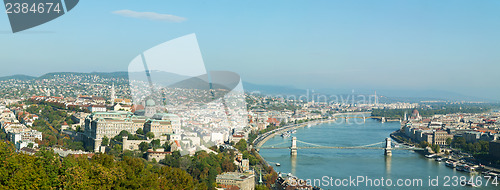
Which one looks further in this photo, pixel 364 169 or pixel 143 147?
pixel 364 169

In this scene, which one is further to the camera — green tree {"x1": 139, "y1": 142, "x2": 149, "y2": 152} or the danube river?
the danube river

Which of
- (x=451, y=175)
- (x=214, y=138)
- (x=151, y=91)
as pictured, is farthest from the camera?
(x=151, y=91)

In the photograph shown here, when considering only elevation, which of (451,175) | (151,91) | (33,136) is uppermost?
(151,91)

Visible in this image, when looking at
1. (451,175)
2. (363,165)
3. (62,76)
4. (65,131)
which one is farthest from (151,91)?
(62,76)

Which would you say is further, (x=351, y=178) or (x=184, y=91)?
(x=184, y=91)

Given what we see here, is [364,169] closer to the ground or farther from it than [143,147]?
closer to the ground

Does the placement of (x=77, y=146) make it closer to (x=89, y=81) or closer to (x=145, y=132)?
(x=145, y=132)

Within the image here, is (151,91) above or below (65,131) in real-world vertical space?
above

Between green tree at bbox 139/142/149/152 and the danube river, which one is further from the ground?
green tree at bbox 139/142/149/152

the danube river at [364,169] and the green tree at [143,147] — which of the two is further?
the danube river at [364,169]

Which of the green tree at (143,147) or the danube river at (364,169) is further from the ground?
the green tree at (143,147)

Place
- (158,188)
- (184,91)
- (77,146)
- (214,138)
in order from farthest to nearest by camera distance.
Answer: (184,91), (214,138), (77,146), (158,188)
